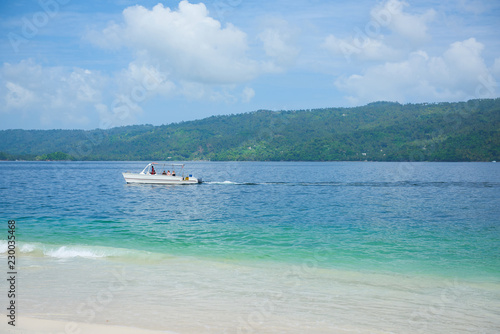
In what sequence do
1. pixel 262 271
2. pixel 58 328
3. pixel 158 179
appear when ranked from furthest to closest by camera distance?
pixel 158 179
pixel 262 271
pixel 58 328

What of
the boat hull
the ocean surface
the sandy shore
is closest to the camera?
the sandy shore

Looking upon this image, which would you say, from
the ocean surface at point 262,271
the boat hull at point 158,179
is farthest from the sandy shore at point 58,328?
the boat hull at point 158,179

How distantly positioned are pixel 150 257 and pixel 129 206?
68.6 feet

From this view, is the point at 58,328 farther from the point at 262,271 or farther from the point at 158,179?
the point at 158,179

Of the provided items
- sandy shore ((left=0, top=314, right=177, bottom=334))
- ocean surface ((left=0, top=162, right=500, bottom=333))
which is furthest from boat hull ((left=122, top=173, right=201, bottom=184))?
sandy shore ((left=0, top=314, right=177, bottom=334))

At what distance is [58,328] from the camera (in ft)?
29.6

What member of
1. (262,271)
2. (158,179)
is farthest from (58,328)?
(158,179)

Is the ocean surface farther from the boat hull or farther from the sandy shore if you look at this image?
the boat hull

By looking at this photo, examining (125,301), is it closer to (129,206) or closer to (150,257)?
(150,257)

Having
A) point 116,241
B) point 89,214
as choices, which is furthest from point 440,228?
point 89,214

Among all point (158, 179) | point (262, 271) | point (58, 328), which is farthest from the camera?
point (158, 179)

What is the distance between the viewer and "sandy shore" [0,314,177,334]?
28.9 feet

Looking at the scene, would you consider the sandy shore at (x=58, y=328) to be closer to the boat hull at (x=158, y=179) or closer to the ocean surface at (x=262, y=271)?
the ocean surface at (x=262, y=271)

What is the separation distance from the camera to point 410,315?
405 inches
